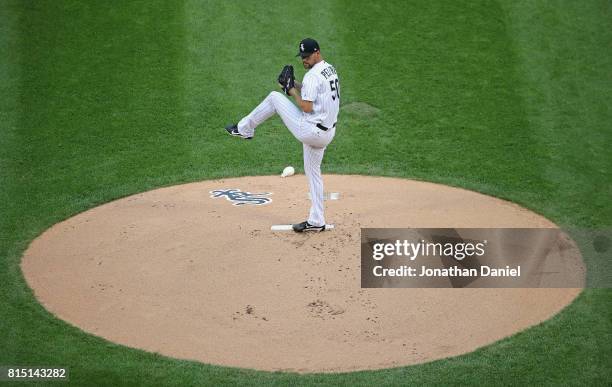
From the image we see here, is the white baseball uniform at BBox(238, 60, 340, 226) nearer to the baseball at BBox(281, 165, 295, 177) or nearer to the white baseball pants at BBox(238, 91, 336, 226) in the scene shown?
the white baseball pants at BBox(238, 91, 336, 226)

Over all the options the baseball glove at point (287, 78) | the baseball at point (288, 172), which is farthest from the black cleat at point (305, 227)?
the baseball at point (288, 172)

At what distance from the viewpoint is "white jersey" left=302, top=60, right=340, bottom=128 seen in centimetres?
1084

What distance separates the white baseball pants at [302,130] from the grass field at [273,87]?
224 centimetres

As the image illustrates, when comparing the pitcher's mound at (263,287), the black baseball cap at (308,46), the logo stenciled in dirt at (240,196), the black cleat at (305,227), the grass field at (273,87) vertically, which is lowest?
the pitcher's mound at (263,287)

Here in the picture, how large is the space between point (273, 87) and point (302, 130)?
448 cm

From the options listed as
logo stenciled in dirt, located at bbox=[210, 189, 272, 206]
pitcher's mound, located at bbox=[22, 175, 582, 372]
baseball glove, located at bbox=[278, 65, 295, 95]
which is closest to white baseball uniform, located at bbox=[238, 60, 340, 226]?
baseball glove, located at bbox=[278, 65, 295, 95]

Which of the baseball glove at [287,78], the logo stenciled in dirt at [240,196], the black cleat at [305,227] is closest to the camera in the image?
the baseball glove at [287,78]

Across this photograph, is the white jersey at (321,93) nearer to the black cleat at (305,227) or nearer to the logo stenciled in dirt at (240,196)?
the black cleat at (305,227)

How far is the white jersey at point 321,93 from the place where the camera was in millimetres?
10844

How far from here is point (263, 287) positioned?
10.4 metres

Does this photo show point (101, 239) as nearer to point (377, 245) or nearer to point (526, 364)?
point (377, 245)

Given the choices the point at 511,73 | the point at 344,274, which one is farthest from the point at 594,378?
the point at 511,73

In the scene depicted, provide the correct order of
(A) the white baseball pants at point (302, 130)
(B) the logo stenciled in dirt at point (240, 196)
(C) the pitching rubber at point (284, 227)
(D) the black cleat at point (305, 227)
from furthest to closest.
A: (B) the logo stenciled in dirt at point (240, 196) → (C) the pitching rubber at point (284, 227) → (D) the black cleat at point (305, 227) → (A) the white baseball pants at point (302, 130)

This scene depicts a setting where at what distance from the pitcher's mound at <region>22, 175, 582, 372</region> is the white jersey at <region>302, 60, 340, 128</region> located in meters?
1.45
